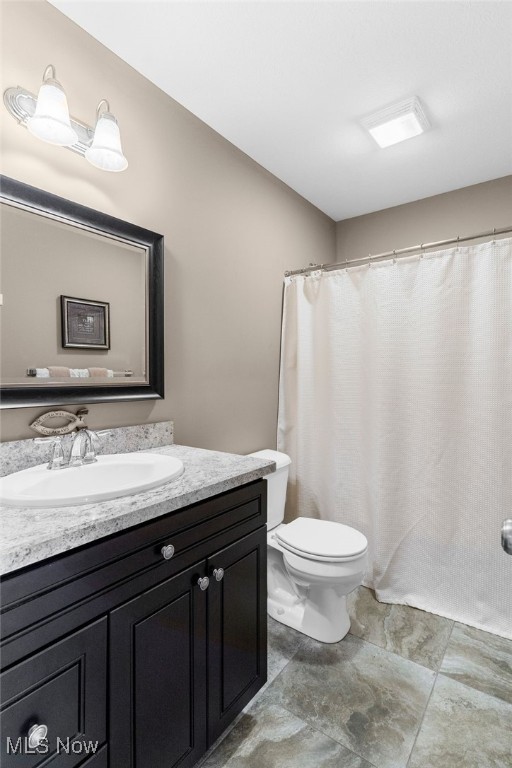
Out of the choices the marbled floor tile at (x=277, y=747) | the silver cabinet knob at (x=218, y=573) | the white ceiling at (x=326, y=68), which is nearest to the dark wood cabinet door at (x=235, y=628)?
the silver cabinet knob at (x=218, y=573)

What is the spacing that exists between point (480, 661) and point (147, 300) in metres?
2.07

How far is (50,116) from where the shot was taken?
114 cm

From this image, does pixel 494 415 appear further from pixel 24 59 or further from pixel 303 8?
pixel 24 59

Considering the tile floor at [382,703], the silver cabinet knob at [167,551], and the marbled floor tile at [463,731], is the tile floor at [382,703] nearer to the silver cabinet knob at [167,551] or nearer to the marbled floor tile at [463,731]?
the marbled floor tile at [463,731]

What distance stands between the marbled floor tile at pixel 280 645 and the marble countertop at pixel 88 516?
0.94 m

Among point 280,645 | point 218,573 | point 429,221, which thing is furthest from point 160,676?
point 429,221

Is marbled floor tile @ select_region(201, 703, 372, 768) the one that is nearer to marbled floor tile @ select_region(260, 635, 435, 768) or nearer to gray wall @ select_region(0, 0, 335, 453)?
marbled floor tile @ select_region(260, 635, 435, 768)

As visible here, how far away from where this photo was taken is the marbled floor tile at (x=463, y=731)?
120cm

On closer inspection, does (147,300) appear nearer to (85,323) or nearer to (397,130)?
(85,323)

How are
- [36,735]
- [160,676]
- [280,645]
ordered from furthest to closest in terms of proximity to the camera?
[280,645] → [160,676] → [36,735]

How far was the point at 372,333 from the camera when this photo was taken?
2145 millimetres

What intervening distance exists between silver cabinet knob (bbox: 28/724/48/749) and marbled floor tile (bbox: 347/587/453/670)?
146 cm

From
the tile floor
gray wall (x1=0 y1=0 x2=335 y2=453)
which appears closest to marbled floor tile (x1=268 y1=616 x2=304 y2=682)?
the tile floor

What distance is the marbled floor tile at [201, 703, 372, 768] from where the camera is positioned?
1.19 metres
